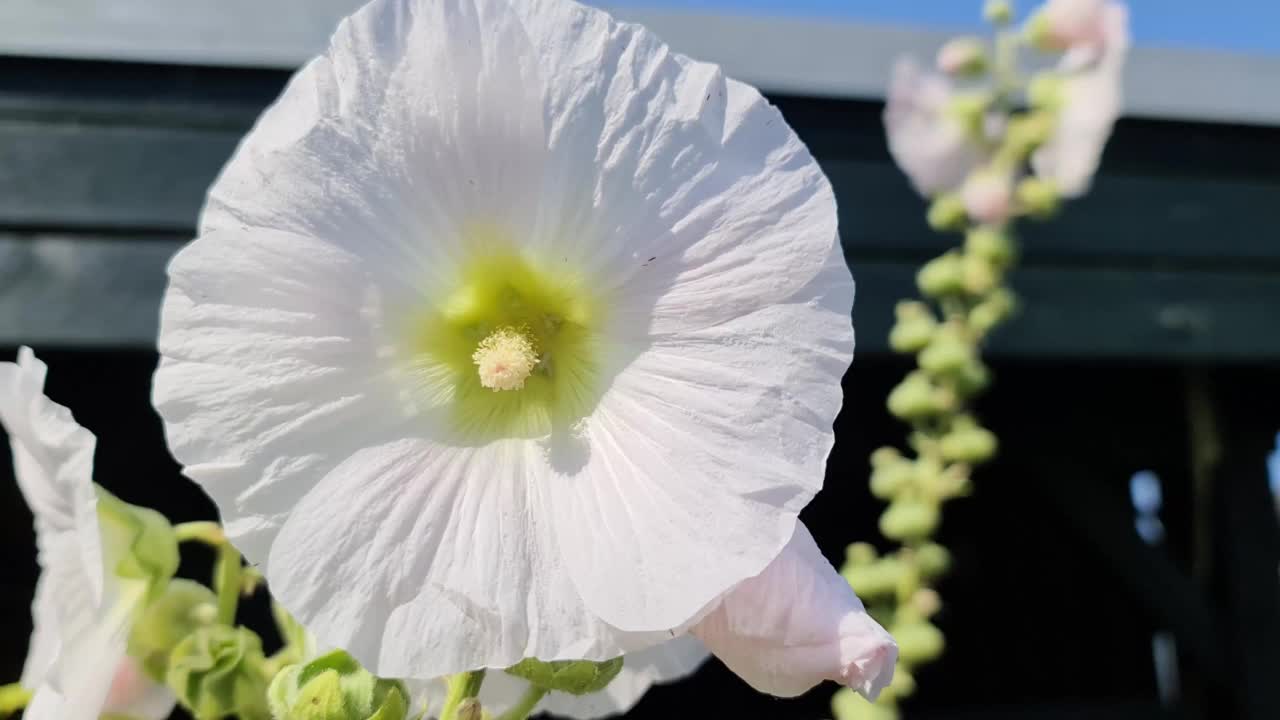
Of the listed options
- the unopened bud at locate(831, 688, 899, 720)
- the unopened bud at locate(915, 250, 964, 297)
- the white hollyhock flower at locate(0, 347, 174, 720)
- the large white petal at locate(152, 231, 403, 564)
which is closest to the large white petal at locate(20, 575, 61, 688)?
the white hollyhock flower at locate(0, 347, 174, 720)

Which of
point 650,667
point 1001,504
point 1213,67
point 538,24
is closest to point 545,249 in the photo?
point 538,24

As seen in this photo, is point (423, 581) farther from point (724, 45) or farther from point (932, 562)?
point (724, 45)

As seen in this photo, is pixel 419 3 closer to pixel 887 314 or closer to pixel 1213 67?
pixel 887 314

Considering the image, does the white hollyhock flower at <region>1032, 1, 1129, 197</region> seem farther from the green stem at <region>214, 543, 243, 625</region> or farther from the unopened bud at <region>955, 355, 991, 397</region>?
the green stem at <region>214, 543, 243, 625</region>

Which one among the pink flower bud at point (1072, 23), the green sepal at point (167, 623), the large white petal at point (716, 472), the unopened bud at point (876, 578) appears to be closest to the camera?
the large white petal at point (716, 472)

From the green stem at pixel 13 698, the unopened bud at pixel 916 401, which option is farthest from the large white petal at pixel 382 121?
the unopened bud at pixel 916 401

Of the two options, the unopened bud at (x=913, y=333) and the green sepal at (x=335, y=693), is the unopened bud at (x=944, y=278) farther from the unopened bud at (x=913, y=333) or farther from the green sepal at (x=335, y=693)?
the green sepal at (x=335, y=693)
